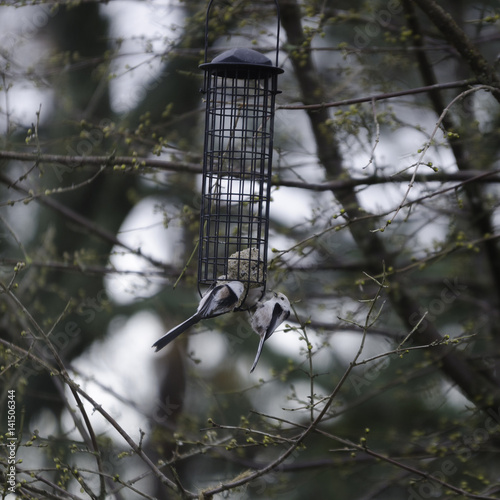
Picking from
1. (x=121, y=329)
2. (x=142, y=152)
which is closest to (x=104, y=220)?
(x=121, y=329)

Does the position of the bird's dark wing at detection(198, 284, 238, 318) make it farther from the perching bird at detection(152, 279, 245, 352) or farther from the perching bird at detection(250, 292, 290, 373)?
the perching bird at detection(250, 292, 290, 373)

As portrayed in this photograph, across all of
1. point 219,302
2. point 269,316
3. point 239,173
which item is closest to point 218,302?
point 219,302

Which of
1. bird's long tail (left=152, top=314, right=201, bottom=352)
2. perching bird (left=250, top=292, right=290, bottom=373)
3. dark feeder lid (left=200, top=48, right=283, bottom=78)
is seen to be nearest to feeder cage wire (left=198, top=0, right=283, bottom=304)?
dark feeder lid (left=200, top=48, right=283, bottom=78)

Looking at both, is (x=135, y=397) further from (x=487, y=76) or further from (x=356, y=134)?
(x=487, y=76)

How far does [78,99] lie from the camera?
27.5 feet

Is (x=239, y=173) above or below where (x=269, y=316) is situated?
above

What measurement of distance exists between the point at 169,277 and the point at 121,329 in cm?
422

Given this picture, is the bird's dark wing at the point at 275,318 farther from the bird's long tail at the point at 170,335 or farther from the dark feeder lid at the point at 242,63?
the dark feeder lid at the point at 242,63

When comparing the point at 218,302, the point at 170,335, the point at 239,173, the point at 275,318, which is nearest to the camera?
the point at 170,335

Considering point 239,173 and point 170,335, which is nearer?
point 170,335

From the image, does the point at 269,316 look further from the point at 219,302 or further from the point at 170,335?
the point at 170,335

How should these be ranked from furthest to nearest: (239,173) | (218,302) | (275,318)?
(239,173) < (275,318) < (218,302)

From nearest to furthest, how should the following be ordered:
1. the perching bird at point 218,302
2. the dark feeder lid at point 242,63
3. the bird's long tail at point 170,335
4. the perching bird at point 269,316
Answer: the bird's long tail at point 170,335 < the perching bird at point 218,302 < the perching bird at point 269,316 < the dark feeder lid at point 242,63

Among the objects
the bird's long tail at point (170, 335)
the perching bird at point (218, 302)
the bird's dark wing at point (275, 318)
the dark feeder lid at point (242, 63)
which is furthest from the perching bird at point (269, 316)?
the dark feeder lid at point (242, 63)
